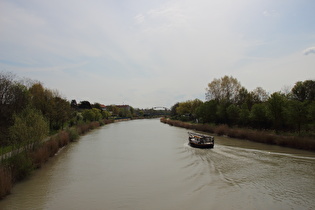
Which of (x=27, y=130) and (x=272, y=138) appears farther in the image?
(x=272, y=138)

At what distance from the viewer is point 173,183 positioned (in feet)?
44.7

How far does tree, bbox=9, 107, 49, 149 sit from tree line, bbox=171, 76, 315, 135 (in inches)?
1046

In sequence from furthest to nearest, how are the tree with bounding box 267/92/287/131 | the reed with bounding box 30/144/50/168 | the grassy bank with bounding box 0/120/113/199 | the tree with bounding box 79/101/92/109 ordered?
the tree with bounding box 79/101/92/109, the tree with bounding box 267/92/287/131, the reed with bounding box 30/144/50/168, the grassy bank with bounding box 0/120/113/199

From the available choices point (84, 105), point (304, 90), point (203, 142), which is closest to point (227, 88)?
point (304, 90)

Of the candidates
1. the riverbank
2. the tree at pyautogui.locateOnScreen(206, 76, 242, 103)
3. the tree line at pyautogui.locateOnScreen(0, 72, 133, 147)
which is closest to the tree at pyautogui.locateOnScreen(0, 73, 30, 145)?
the tree line at pyautogui.locateOnScreen(0, 72, 133, 147)

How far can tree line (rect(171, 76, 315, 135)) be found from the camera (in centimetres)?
2731

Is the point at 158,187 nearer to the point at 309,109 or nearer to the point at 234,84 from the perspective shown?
the point at 309,109

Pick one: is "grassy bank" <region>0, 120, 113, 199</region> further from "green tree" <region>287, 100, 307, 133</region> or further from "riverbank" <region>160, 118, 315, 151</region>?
"green tree" <region>287, 100, 307, 133</region>

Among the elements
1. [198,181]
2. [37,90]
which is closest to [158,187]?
[198,181]

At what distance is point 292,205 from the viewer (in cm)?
1057

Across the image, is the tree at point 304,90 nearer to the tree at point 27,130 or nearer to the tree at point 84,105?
the tree at point 27,130

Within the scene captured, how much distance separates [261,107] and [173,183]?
2676 cm

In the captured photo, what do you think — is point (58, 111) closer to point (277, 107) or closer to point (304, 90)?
point (277, 107)

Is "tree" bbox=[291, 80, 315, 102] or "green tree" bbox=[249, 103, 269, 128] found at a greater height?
"tree" bbox=[291, 80, 315, 102]
